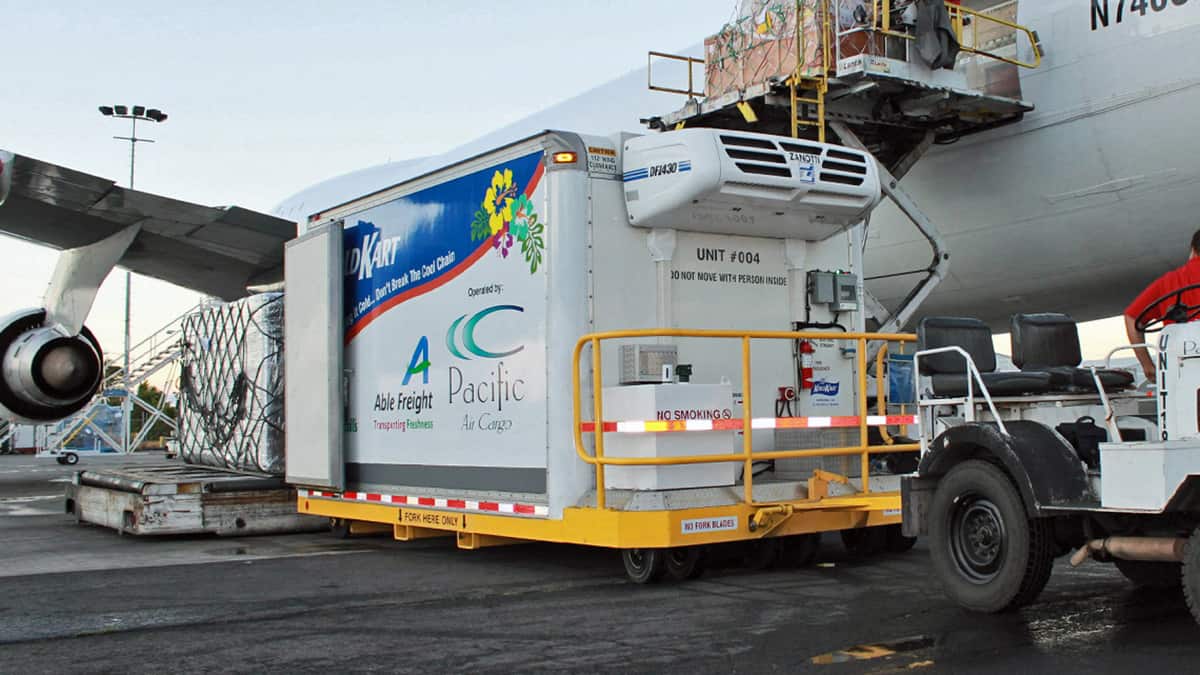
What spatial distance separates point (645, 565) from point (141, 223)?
34.3 ft

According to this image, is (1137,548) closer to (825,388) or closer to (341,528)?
(825,388)

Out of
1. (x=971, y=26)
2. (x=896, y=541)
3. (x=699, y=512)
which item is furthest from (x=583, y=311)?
(x=971, y=26)

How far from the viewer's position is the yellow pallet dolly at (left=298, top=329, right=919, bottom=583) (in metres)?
6.99

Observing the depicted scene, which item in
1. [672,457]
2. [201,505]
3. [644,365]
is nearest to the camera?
[672,457]

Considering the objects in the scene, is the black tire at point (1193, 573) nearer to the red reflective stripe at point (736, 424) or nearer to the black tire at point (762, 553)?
the red reflective stripe at point (736, 424)

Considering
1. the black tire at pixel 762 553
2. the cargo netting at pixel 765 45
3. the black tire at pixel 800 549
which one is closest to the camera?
the black tire at pixel 762 553

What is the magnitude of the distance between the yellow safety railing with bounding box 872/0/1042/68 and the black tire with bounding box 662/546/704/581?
554 centimetres

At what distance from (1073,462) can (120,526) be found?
935cm

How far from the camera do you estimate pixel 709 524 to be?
23.5 feet

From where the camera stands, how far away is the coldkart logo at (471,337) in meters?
7.98

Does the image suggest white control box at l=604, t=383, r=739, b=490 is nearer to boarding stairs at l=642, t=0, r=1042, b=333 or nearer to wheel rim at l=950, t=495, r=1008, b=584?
wheel rim at l=950, t=495, r=1008, b=584

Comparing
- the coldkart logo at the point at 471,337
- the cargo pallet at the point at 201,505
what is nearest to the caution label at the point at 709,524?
the coldkart logo at the point at 471,337

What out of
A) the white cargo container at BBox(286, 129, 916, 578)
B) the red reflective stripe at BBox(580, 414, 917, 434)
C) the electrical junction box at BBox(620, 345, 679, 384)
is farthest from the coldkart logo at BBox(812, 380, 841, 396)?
the electrical junction box at BBox(620, 345, 679, 384)

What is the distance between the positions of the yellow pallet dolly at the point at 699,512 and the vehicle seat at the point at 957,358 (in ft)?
3.84
